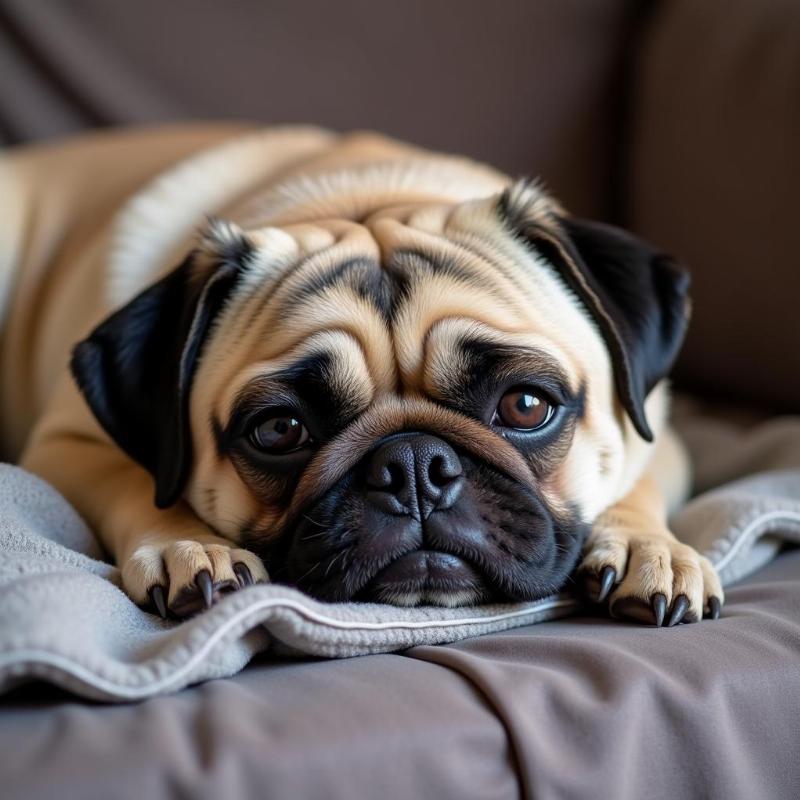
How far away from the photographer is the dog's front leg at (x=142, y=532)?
1753 millimetres

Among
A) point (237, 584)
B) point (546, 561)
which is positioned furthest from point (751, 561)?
point (237, 584)

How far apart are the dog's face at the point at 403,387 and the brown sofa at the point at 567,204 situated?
20cm

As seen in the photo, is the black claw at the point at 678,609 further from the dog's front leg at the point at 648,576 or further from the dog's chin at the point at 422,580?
the dog's chin at the point at 422,580

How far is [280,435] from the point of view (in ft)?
6.47

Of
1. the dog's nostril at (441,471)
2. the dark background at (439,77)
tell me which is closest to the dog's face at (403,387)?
the dog's nostril at (441,471)

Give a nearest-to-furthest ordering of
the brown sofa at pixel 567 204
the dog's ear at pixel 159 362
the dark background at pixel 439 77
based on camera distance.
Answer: the brown sofa at pixel 567 204
the dog's ear at pixel 159 362
the dark background at pixel 439 77

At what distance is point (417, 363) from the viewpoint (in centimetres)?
197

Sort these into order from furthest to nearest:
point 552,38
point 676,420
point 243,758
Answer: point 552,38
point 676,420
point 243,758

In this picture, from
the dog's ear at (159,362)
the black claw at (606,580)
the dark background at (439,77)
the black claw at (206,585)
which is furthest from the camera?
the dark background at (439,77)

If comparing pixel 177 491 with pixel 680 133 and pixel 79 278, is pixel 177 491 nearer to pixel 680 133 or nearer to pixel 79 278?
pixel 79 278

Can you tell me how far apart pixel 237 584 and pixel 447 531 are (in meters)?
0.35

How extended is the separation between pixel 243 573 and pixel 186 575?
0.10 meters

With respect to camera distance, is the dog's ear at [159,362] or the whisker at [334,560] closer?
the whisker at [334,560]

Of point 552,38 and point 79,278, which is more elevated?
point 552,38
